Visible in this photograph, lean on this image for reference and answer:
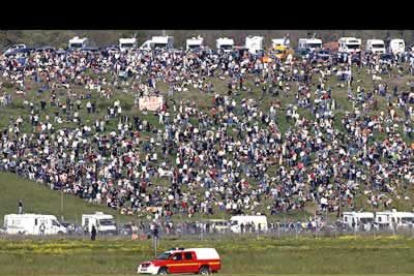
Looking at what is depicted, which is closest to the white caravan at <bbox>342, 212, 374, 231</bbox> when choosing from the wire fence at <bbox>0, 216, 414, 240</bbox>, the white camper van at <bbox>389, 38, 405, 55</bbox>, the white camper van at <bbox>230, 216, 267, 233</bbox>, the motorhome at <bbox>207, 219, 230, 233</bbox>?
the wire fence at <bbox>0, 216, 414, 240</bbox>

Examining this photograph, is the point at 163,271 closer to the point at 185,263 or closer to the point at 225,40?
the point at 185,263

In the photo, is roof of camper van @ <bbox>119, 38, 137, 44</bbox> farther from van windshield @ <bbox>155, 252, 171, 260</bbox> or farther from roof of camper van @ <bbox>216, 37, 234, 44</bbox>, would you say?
van windshield @ <bbox>155, 252, 171, 260</bbox>

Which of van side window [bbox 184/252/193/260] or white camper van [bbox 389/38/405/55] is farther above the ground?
white camper van [bbox 389/38/405/55]

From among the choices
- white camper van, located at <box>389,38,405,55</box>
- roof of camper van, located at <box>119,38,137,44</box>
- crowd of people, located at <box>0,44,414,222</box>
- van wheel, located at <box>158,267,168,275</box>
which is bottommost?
van wheel, located at <box>158,267,168,275</box>

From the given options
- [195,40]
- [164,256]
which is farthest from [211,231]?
[195,40]

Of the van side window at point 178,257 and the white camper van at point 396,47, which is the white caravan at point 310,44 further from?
the van side window at point 178,257

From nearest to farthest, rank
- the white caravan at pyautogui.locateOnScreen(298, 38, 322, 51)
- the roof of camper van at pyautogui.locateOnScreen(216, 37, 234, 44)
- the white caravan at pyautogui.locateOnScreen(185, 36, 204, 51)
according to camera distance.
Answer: the white caravan at pyautogui.locateOnScreen(298, 38, 322, 51) → the white caravan at pyautogui.locateOnScreen(185, 36, 204, 51) → the roof of camper van at pyautogui.locateOnScreen(216, 37, 234, 44)

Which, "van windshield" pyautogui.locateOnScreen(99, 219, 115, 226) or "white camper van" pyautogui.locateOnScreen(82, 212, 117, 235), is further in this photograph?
"van windshield" pyautogui.locateOnScreen(99, 219, 115, 226)
